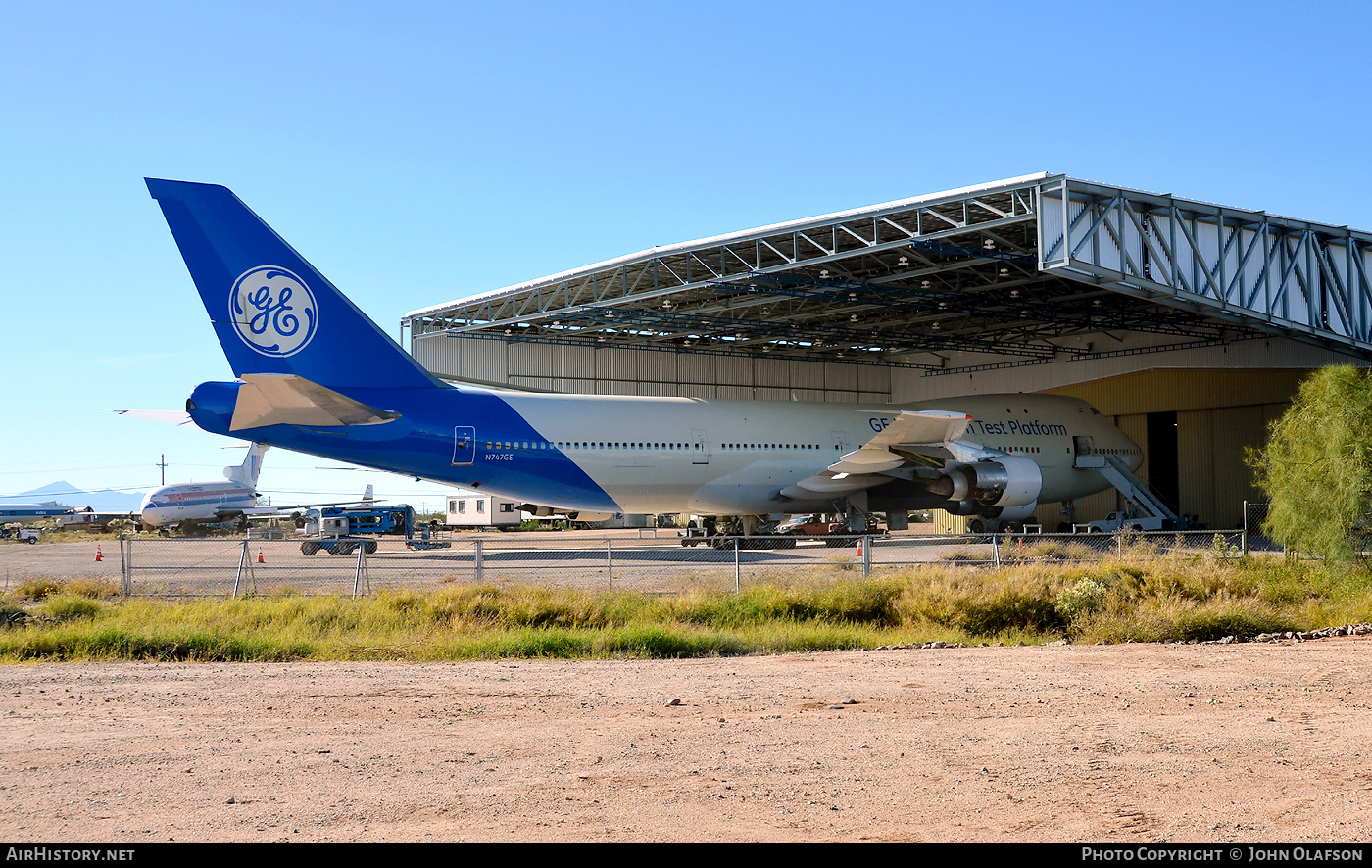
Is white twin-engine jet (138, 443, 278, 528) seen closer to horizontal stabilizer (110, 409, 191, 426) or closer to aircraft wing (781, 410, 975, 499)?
horizontal stabilizer (110, 409, 191, 426)

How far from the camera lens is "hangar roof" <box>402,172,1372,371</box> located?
2150 cm

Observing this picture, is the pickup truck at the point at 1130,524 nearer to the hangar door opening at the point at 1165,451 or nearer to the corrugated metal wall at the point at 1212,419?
the corrugated metal wall at the point at 1212,419

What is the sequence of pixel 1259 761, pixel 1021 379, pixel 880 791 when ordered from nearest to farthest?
1. pixel 880 791
2. pixel 1259 761
3. pixel 1021 379

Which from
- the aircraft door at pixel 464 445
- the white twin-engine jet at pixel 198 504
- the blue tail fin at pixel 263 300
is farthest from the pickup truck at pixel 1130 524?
the white twin-engine jet at pixel 198 504

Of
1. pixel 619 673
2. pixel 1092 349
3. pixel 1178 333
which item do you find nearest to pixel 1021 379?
pixel 1092 349

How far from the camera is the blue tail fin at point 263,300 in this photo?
19.1 m

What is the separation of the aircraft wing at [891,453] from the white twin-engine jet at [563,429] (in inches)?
2.1

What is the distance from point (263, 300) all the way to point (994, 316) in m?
22.5

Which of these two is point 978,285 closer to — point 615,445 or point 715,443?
point 715,443

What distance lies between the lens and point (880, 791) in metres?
5.18

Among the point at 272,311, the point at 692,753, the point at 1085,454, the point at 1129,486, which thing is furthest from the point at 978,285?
the point at 692,753

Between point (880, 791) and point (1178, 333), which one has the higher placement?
point (1178, 333)
